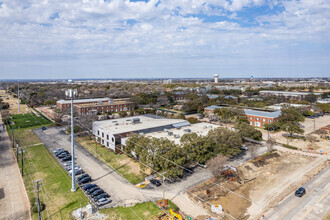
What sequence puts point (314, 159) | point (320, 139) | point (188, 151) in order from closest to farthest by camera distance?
point (188, 151) < point (314, 159) < point (320, 139)

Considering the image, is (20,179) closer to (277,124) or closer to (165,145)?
(165,145)

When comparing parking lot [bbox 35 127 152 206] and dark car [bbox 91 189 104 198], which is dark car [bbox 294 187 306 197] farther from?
dark car [bbox 91 189 104 198]

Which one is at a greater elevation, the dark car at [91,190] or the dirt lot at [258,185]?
the dark car at [91,190]

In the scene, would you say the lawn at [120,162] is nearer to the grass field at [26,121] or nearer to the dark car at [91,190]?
the dark car at [91,190]

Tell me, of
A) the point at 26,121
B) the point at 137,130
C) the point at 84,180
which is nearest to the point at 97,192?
the point at 84,180

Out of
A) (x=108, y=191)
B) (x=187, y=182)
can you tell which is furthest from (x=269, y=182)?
(x=108, y=191)

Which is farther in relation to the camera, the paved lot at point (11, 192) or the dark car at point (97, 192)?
the dark car at point (97, 192)

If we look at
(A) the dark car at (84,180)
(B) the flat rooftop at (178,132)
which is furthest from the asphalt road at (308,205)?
(A) the dark car at (84,180)
